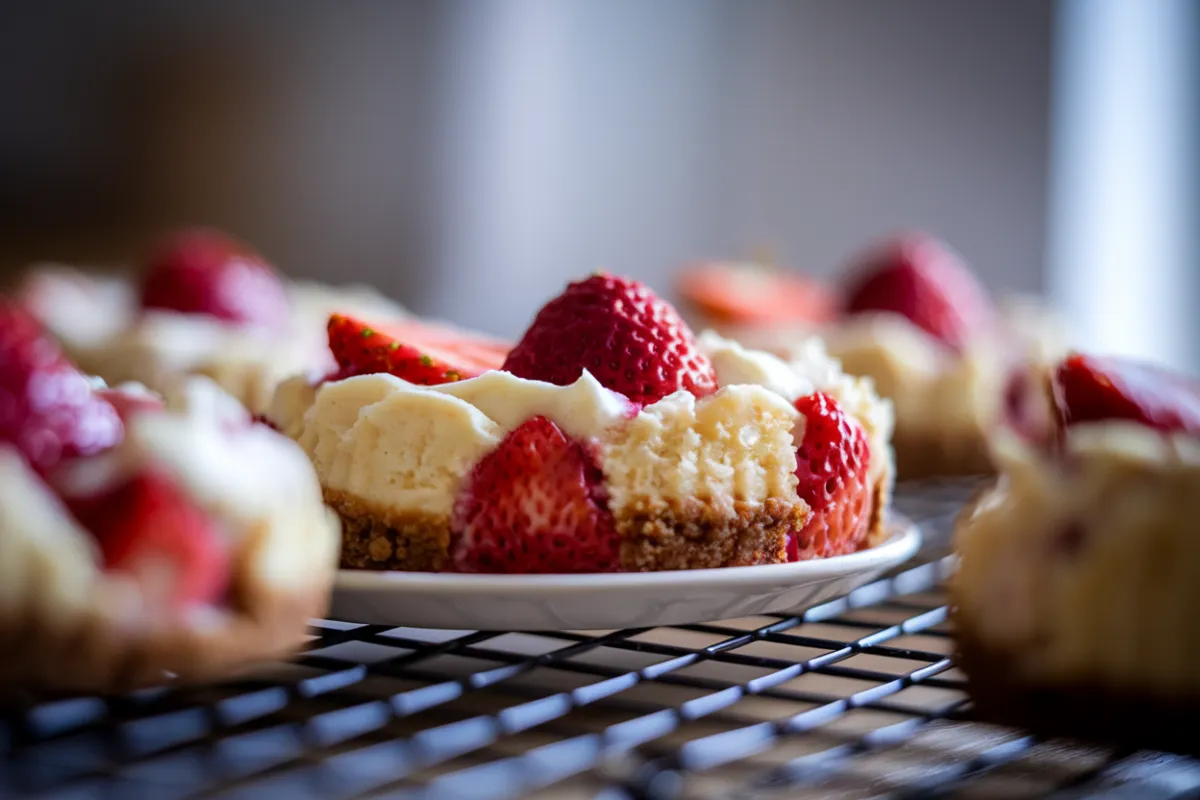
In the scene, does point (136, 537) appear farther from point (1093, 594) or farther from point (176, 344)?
point (176, 344)

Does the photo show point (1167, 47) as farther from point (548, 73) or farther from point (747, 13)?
point (548, 73)

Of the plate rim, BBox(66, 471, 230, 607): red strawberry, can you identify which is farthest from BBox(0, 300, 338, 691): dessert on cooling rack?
the plate rim

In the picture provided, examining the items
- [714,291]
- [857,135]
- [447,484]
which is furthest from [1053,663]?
[857,135]

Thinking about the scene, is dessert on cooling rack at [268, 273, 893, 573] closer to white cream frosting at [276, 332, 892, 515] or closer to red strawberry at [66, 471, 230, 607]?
A: white cream frosting at [276, 332, 892, 515]

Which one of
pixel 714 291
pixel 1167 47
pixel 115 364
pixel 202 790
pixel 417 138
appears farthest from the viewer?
pixel 417 138

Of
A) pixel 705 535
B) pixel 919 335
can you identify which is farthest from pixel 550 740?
pixel 919 335

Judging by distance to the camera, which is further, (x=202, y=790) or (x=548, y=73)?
(x=548, y=73)
